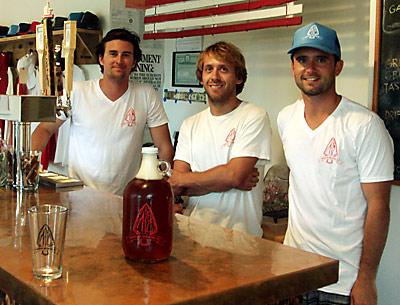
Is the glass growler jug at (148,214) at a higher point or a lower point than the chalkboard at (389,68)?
lower

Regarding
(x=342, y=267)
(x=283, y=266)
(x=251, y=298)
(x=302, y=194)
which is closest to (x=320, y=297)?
(x=342, y=267)

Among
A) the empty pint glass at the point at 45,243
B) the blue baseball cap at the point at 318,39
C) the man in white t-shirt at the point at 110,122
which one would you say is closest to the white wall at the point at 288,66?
the blue baseball cap at the point at 318,39

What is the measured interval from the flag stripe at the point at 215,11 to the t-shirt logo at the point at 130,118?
2.64 ft

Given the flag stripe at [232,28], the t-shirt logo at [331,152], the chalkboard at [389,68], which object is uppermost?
the flag stripe at [232,28]

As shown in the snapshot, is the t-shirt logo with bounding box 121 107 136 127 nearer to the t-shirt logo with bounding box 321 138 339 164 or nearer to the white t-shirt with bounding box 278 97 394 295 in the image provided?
the white t-shirt with bounding box 278 97 394 295

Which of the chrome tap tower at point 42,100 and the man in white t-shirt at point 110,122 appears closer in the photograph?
the chrome tap tower at point 42,100

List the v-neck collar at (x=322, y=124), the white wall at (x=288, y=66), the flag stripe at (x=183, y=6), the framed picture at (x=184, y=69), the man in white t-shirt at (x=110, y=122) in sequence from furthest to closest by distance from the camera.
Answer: the framed picture at (x=184, y=69)
the flag stripe at (x=183, y=6)
the man in white t-shirt at (x=110, y=122)
the white wall at (x=288, y=66)
the v-neck collar at (x=322, y=124)

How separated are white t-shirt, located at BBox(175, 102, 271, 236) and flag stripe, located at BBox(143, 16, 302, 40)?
0.57 metres

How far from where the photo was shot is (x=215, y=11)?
3.17 m

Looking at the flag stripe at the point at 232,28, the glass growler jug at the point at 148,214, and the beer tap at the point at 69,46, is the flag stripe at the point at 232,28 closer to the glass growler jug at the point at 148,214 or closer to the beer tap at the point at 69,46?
the beer tap at the point at 69,46

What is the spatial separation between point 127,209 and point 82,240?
272 millimetres

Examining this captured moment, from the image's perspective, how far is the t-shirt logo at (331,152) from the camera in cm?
192

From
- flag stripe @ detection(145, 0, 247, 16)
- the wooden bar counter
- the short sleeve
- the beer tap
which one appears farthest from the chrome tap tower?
flag stripe @ detection(145, 0, 247, 16)

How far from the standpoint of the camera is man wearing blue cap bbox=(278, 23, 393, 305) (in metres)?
1.88
